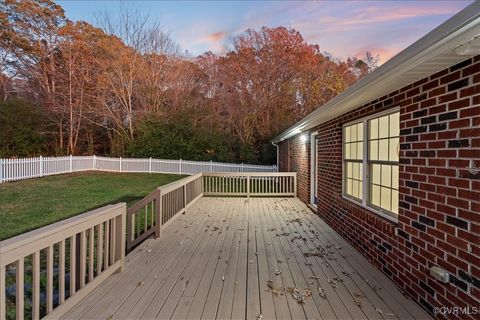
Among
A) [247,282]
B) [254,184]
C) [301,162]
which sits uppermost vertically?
[301,162]

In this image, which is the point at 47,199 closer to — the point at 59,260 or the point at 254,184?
the point at 254,184

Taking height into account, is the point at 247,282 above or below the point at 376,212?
below

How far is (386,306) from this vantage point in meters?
2.66

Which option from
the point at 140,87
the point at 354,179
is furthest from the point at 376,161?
the point at 140,87

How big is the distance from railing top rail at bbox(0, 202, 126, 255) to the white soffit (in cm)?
301

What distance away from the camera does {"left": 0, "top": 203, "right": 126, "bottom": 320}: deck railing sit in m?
1.90

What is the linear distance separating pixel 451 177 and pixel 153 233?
436 cm

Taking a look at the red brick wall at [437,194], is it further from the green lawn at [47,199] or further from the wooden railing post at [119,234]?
the green lawn at [47,199]

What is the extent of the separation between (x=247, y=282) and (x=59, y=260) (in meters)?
1.85

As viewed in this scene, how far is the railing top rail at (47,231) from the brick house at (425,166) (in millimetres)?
3007

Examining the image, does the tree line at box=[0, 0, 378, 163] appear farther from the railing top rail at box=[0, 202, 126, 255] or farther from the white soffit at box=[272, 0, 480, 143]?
the railing top rail at box=[0, 202, 126, 255]

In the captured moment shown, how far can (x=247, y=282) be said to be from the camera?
10.5 feet

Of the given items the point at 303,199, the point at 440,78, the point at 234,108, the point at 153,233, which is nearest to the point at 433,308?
the point at 440,78

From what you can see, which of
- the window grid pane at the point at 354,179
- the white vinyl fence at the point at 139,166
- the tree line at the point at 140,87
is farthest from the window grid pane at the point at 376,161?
the tree line at the point at 140,87
